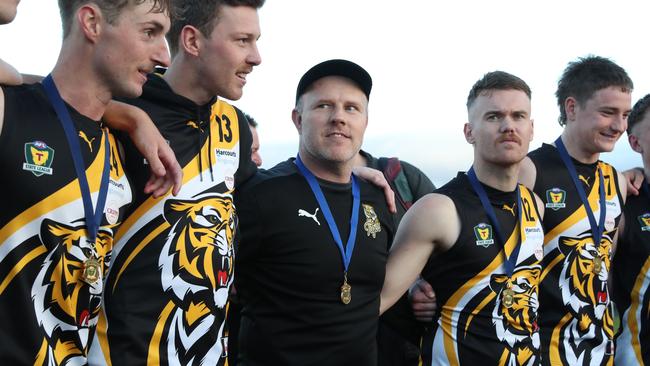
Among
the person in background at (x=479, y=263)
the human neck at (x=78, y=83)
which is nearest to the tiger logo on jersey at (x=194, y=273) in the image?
the human neck at (x=78, y=83)

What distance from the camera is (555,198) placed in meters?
4.59

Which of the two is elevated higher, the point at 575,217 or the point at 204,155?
the point at 204,155

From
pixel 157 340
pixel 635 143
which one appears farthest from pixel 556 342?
pixel 157 340

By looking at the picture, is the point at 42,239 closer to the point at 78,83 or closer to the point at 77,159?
the point at 77,159

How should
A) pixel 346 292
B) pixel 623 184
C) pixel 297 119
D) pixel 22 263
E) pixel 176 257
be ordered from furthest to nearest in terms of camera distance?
pixel 623 184 → pixel 297 119 → pixel 346 292 → pixel 176 257 → pixel 22 263

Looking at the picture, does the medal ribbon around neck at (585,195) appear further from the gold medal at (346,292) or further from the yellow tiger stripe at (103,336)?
the yellow tiger stripe at (103,336)

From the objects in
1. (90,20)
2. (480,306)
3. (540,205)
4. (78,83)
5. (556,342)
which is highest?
(90,20)

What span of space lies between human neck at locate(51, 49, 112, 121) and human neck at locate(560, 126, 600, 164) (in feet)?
10.7

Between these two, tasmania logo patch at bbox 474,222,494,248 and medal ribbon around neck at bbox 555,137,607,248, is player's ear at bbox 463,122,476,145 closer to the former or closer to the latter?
tasmania logo patch at bbox 474,222,494,248

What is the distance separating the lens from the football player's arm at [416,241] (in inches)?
152

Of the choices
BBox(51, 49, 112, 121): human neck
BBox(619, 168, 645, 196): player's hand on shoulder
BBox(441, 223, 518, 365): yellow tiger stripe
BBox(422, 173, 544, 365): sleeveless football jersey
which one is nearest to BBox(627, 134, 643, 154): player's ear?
BBox(619, 168, 645, 196): player's hand on shoulder

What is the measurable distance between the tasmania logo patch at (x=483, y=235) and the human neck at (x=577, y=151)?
118cm

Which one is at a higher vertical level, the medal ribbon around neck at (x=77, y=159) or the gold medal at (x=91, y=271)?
the medal ribbon around neck at (x=77, y=159)

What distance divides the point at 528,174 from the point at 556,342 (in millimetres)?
1057
